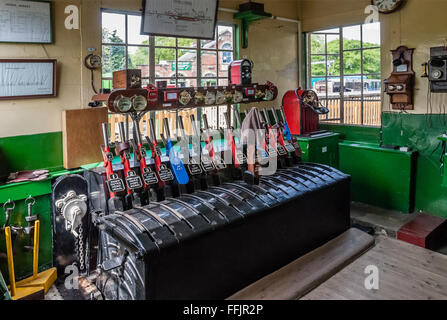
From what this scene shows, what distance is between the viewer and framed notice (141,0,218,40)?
4047mm

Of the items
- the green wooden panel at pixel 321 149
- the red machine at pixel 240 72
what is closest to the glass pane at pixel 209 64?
the red machine at pixel 240 72

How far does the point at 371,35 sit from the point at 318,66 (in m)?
1.01

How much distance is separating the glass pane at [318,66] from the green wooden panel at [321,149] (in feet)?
3.94

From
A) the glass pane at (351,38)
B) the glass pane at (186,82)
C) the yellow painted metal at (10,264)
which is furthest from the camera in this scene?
the glass pane at (351,38)

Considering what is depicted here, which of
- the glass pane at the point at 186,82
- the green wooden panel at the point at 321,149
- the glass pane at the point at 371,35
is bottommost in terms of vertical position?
the green wooden panel at the point at 321,149

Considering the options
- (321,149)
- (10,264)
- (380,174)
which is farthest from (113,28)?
(380,174)

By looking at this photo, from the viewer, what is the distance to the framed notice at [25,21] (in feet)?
10.6

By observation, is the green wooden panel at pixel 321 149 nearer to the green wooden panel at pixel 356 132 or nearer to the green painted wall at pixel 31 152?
the green wooden panel at pixel 356 132

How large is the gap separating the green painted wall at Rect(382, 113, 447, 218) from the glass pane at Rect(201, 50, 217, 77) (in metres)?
2.48

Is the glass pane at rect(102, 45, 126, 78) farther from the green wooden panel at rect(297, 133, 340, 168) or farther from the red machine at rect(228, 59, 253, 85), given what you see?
the green wooden panel at rect(297, 133, 340, 168)

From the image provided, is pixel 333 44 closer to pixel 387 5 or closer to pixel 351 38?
pixel 351 38

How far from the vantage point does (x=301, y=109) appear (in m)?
5.02

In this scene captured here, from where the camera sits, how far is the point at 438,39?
4320 millimetres
